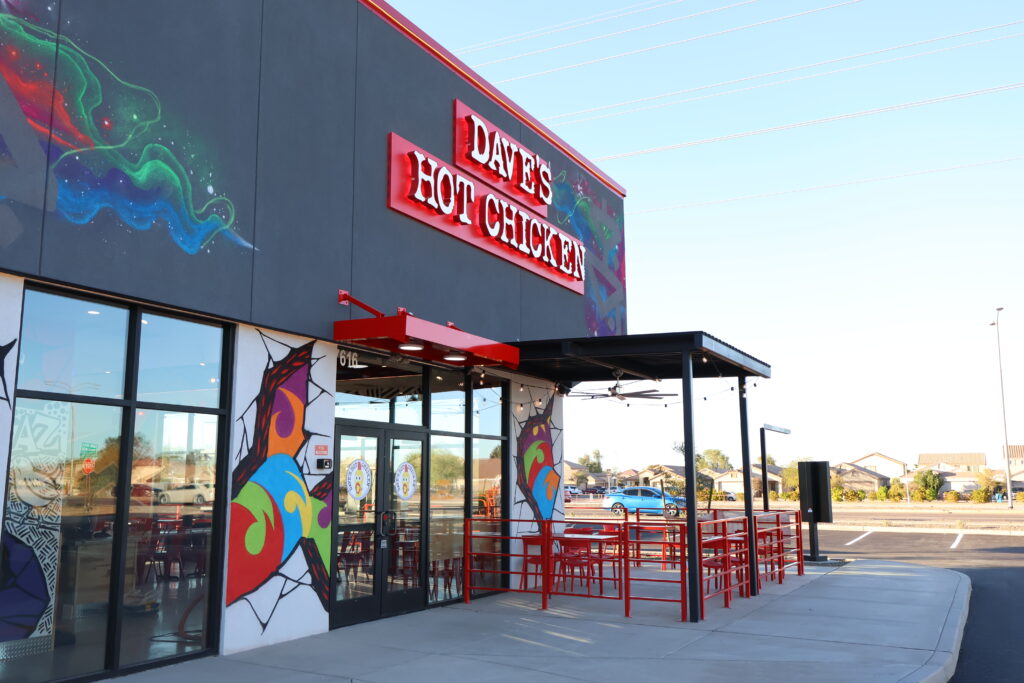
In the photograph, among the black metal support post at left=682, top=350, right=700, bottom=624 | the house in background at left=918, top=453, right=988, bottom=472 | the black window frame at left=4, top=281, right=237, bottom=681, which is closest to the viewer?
Result: the black window frame at left=4, top=281, right=237, bottom=681

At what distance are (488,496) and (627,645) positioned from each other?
4488 millimetres

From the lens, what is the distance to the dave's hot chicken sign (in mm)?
11297

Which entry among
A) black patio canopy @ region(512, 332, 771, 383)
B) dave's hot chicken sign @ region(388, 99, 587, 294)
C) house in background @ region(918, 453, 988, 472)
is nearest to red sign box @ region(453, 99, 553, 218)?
dave's hot chicken sign @ region(388, 99, 587, 294)

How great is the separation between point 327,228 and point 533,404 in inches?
226

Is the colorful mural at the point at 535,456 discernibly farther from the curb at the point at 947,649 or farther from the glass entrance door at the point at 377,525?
the curb at the point at 947,649

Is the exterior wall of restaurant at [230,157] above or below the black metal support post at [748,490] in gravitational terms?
above

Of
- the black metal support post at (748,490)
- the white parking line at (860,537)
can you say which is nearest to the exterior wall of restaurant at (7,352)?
the black metal support post at (748,490)

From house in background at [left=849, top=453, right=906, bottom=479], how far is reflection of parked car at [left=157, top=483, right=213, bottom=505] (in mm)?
125306

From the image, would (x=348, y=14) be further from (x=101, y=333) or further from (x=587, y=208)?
(x=587, y=208)

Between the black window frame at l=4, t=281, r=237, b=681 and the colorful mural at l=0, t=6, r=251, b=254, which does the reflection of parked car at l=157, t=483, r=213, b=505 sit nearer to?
the black window frame at l=4, t=281, r=237, b=681

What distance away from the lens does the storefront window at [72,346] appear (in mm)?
6789

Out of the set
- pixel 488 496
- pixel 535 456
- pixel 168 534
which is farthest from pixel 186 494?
pixel 535 456

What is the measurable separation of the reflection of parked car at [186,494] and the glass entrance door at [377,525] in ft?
6.36

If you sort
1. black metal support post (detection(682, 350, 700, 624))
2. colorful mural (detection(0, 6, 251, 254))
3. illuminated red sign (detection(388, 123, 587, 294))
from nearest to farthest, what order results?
colorful mural (detection(0, 6, 251, 254)) → black metal support post (detection(682, 350, 700, 624)) → illuminated red sign (detection(388, 123, 587, 294))
